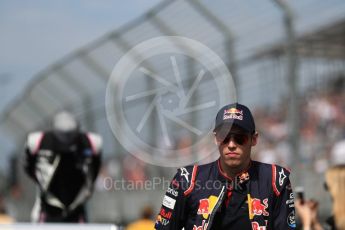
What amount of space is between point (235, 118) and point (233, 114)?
0.02 metres

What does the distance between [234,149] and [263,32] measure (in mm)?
4158

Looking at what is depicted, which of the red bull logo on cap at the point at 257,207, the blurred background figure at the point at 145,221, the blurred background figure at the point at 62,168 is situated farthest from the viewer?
the blurred background figure at the point at 145,221

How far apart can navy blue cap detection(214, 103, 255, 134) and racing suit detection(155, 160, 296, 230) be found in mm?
211

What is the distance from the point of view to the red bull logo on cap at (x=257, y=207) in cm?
411

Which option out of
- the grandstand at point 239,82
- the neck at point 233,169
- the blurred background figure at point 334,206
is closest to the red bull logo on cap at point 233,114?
the neck at point 233,169

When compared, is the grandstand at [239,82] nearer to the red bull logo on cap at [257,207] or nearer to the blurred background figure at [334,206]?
the blurred background figure at [334,206]

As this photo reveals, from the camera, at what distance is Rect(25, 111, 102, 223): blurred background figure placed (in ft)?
25.0

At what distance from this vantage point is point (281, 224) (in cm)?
412

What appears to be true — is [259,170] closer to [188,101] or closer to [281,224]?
[281,224]

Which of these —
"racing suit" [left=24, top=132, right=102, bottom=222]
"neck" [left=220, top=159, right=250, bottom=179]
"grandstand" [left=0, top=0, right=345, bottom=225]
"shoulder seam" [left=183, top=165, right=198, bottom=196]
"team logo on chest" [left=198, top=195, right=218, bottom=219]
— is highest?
"grandstand" [left=0, top=0, right=345, bottom=225]

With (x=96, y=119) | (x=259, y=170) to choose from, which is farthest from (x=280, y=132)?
(x=259, y=170)

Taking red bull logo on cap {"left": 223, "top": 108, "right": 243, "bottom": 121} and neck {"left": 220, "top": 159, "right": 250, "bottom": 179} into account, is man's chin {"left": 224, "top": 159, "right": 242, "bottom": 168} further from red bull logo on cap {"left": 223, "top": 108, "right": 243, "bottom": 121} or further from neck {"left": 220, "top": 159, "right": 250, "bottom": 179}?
red bull logo on cap {"left": 223, "top": 108, "right": 243, "bottom": 121}

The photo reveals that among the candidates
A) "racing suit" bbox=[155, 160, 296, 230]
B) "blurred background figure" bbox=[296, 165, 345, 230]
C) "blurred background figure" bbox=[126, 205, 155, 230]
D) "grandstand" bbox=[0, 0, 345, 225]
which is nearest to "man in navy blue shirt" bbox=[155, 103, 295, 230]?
"racing suit" bbox=[155, 160, 296, 230]

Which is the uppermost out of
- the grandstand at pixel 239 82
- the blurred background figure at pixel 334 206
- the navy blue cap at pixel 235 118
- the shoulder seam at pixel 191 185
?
the grandstand at pixel 239 82
